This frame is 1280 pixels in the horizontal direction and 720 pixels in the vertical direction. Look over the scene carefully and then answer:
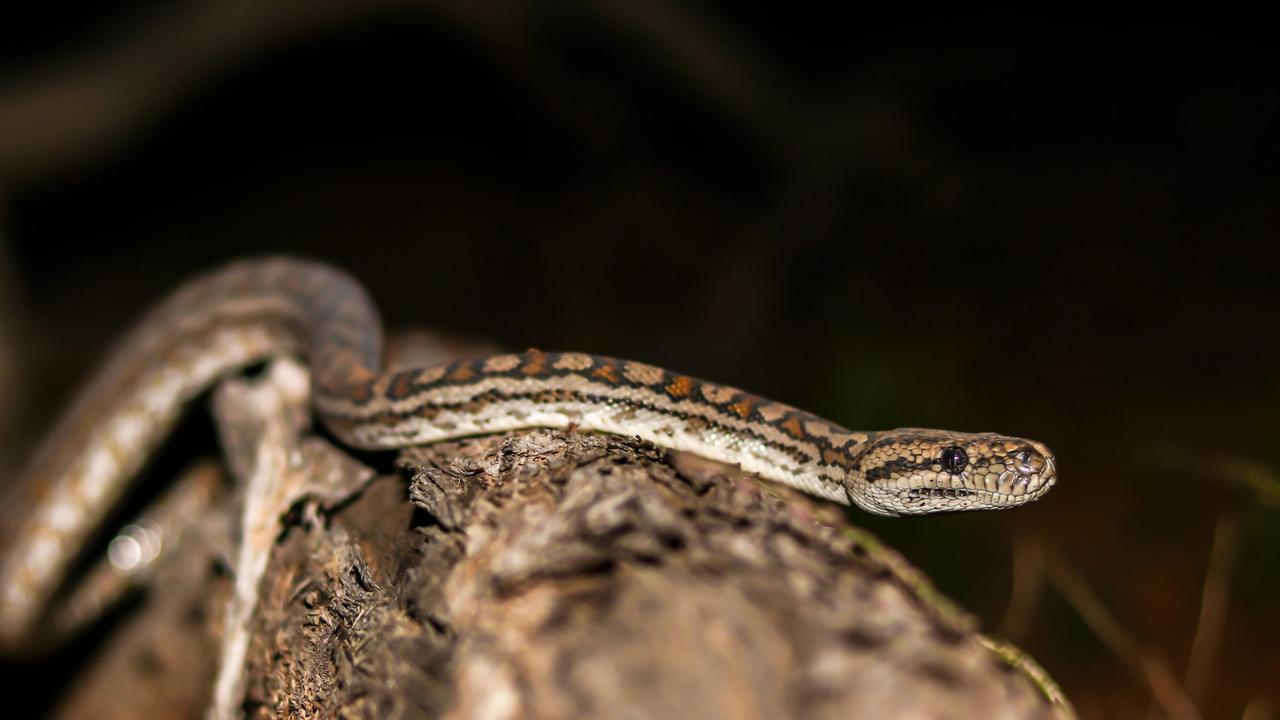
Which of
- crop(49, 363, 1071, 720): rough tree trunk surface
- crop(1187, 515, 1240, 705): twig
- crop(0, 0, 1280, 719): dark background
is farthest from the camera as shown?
crop(0, 0, 1280, 719): dark background

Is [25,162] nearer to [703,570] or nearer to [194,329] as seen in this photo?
[194,329]

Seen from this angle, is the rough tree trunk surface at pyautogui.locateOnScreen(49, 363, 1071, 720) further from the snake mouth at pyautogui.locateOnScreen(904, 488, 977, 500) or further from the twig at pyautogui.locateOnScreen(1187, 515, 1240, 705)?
the twig at pyautogui.locateOnScreen(1187, 515, 1240, 705)

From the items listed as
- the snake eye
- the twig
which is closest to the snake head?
the snake eye

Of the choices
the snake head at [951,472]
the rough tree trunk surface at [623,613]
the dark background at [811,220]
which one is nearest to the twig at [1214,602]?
the dark background at [811,220]

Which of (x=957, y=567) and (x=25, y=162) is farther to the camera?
(x=25, y=162)

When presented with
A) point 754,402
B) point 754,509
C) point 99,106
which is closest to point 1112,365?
point 754,402

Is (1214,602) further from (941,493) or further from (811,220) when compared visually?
(811,220)

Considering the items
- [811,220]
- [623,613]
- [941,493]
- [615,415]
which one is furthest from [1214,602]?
[811,220]
